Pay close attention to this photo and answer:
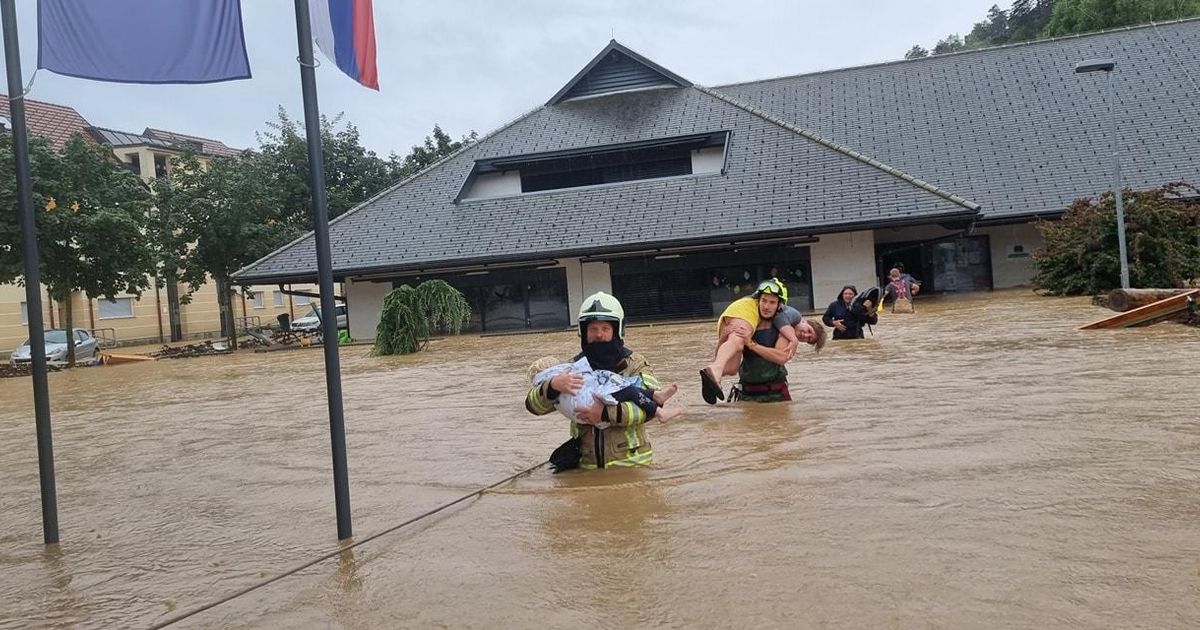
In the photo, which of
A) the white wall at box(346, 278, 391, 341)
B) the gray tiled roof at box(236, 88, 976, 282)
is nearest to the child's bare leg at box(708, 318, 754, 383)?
the gray tiled roof at box(236, 88, 976, 282)

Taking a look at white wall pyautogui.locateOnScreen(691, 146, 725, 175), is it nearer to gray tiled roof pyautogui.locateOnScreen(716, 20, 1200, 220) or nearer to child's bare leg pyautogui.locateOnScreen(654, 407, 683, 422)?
gray tiled roof pyautogui.locateOnScreen(716, 20, 1200, 220)

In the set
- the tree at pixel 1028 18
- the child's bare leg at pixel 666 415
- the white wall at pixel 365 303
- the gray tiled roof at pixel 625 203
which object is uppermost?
the tree at pixel 1028 18

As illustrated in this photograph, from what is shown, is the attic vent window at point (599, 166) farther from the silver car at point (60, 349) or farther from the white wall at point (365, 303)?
the silver car at point (60, 349)

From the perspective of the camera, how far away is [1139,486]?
5.07m

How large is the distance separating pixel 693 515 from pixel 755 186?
901 inches

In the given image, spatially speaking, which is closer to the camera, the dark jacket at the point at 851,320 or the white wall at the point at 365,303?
the dark jacket at the point at 851,320

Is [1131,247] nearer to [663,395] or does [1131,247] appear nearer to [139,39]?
[663,395]

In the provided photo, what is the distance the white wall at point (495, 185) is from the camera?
3095cm

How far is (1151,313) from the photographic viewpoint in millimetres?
13781

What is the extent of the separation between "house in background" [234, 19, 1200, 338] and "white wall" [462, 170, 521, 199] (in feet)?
0.23

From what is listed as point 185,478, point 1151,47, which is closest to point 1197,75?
point 1151,47

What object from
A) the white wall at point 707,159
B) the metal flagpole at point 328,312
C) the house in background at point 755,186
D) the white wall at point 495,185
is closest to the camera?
the metal flagpole at point 328,312

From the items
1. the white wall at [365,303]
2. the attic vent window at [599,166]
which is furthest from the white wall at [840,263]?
the white wall at [365,303]

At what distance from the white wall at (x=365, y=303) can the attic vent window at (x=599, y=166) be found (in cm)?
424
